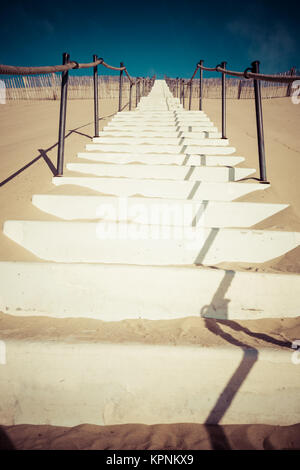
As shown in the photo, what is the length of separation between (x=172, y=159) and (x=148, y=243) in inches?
61.3

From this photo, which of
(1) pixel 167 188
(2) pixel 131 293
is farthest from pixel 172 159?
(2) pixel 131 293

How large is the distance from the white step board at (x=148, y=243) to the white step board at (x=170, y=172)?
104 cm

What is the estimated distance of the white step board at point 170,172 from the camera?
2529mm

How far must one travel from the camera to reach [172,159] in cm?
285

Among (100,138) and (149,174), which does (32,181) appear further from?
(100,138)

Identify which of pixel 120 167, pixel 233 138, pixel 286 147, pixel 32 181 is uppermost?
pixel 233 138

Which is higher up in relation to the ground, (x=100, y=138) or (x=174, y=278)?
(x=100, y=138)

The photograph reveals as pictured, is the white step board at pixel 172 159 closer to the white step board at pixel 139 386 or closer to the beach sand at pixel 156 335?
the beach sand at pixel 156 335

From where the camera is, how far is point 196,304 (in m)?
1.43

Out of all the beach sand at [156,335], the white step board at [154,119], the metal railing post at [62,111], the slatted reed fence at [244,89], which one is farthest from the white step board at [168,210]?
the slatted reed fence at [244,89]

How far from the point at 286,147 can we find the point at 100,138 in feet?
9.24
